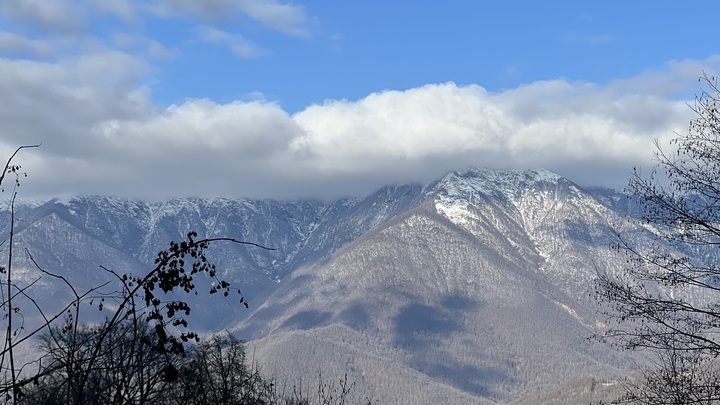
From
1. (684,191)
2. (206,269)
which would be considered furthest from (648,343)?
(206,269)

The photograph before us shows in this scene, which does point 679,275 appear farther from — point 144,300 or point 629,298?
point 144,300

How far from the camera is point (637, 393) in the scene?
533 inches

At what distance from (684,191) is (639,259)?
1.32 meters

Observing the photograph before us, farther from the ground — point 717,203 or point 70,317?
point 717,203

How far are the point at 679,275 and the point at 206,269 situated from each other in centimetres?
793

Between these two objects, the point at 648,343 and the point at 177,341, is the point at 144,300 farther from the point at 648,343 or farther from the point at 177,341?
the point at 648,343

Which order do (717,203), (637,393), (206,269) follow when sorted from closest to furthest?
(206,269), (717,203), (637,393)

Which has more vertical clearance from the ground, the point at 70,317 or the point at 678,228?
the point at 678,228

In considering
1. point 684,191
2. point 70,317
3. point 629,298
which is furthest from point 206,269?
point 684,191

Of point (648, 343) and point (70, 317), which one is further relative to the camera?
point (648, 343)

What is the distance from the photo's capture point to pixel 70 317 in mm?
7195

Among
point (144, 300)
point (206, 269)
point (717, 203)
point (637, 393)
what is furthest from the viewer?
point (637, 393)

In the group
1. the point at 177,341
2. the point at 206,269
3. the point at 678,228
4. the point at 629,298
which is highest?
the point at 678,228

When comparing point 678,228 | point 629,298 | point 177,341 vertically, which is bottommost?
point 177,341
